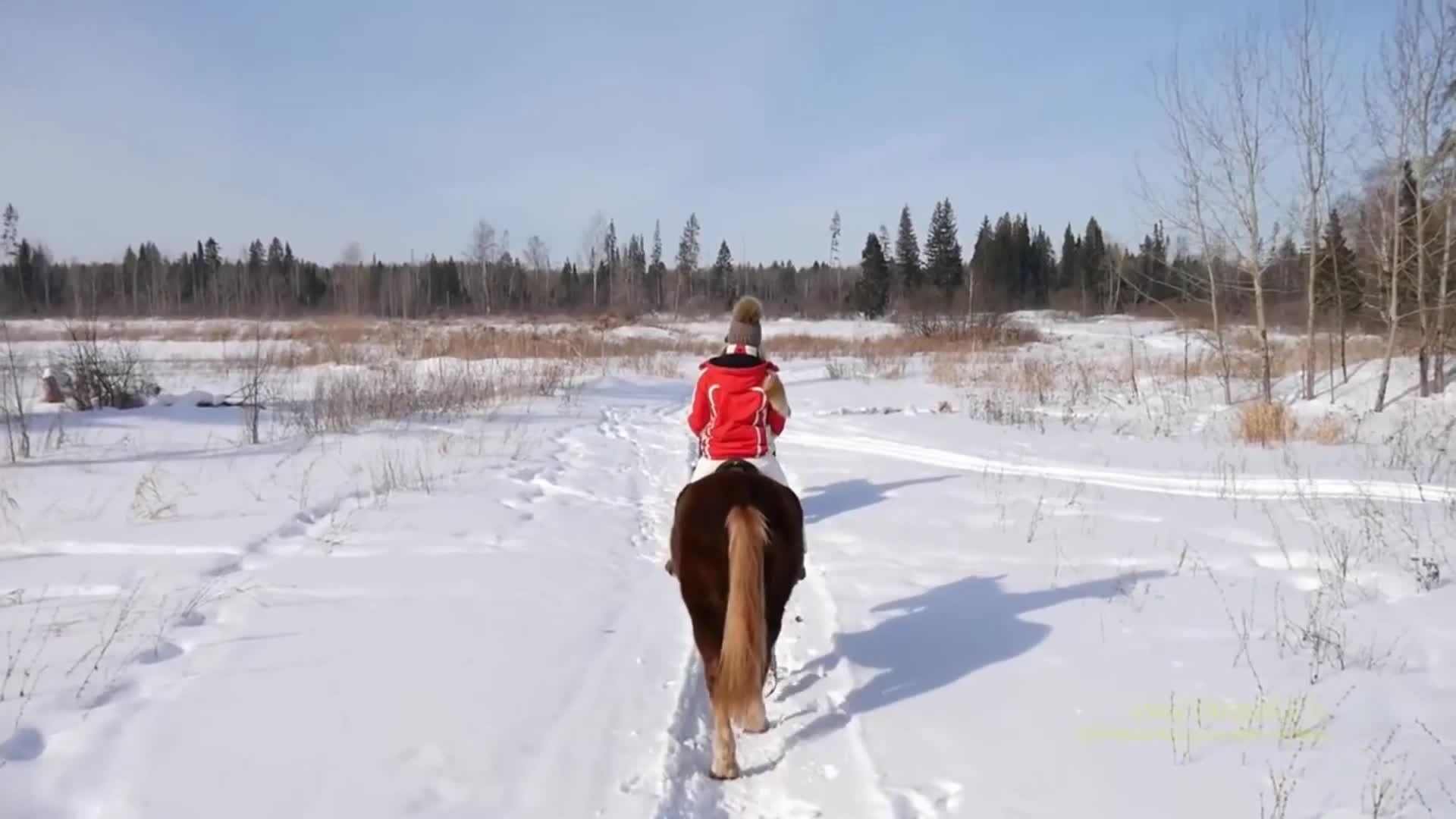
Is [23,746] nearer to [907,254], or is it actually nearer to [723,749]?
[723,749]

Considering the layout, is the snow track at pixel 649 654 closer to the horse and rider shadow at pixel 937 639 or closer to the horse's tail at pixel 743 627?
the horse and rider shadow at pixel 937 639

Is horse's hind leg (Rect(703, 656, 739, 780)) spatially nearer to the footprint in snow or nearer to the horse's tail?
the horse's tail

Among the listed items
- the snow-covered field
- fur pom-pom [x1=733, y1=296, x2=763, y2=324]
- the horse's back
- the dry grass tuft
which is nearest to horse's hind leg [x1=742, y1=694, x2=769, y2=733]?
the snow-covered field

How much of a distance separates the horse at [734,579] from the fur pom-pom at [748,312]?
133 cm

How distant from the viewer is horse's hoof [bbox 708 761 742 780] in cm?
326

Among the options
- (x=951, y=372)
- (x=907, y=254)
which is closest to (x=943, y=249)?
(x=907, y=254)

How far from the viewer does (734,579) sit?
326 cm

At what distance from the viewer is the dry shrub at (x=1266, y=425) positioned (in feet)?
37.0

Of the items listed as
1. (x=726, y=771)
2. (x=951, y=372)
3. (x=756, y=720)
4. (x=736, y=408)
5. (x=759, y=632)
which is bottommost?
(x=726, y=771)

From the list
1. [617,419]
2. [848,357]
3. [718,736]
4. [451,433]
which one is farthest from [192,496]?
[848,357]

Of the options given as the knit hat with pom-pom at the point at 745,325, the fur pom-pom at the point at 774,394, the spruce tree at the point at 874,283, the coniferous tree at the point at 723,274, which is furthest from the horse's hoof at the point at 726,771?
the coniferous tree at the point at 723,274

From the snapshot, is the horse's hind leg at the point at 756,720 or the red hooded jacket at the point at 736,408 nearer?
the horse's hind leg at the point at 756,720

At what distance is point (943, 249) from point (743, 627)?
251ft

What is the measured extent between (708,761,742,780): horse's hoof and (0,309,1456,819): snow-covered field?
0.06 m
